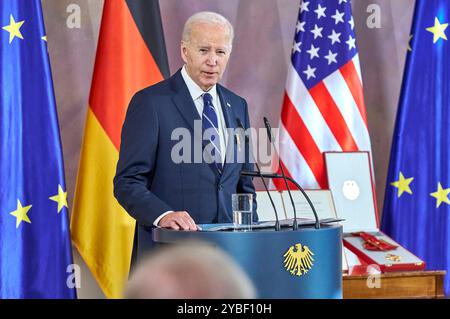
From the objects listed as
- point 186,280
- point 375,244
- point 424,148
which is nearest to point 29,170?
point 375,244

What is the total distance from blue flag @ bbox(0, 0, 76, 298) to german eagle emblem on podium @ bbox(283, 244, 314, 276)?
7.43 ft

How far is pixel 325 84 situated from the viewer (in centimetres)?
487

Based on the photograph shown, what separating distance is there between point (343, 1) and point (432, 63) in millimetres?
728

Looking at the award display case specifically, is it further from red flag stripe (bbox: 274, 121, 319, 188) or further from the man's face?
the man's face

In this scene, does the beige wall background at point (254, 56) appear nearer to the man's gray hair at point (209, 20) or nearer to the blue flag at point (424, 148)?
the blue flag at point (424, 148)

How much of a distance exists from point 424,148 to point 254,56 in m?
1.35

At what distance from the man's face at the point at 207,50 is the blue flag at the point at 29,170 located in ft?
5.13

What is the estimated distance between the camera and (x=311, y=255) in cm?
221

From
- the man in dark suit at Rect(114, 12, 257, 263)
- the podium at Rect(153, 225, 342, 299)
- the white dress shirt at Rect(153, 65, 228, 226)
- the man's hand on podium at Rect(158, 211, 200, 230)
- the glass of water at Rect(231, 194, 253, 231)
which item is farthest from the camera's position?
the white dress shirt at Rect(153, 65, 228, 226)

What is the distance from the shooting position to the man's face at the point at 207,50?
2816 millimetres

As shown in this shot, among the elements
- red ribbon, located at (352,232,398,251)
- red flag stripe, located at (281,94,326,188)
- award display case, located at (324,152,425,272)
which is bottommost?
red ribbon, located at (352,232,398,251)

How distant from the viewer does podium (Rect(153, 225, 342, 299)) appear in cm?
210

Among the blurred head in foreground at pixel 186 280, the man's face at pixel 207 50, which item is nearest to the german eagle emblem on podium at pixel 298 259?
the blurred head in foreground at pixel 186 280

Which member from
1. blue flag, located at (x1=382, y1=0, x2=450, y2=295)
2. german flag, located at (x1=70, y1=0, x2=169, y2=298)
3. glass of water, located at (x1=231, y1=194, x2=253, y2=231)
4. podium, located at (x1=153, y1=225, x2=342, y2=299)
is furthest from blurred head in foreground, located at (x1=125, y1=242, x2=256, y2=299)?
blue flag, located at (x1=382, y1=0, x2=450, y2=295)
